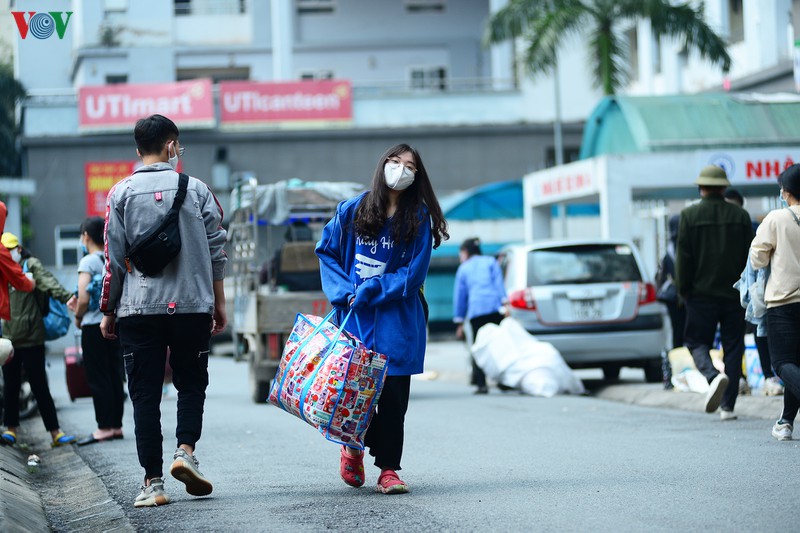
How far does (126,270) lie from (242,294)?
30.8 ft

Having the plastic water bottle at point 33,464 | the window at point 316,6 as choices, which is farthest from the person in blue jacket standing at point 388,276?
the window at point 316,6

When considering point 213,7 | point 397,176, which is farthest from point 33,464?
point 213,7

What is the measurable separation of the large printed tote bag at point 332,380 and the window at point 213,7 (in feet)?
130

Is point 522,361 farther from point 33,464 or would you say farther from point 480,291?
point 33,464

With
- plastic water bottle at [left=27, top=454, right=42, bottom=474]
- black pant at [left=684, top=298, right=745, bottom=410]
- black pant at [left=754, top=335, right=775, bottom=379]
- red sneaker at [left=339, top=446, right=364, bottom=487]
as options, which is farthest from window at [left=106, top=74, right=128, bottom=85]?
red sneaker at [left=339, top=446, right=364, bottom=487]

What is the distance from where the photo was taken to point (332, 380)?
6.29 metres

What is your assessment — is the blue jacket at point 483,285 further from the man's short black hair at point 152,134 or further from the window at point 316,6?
the window at point 316,6

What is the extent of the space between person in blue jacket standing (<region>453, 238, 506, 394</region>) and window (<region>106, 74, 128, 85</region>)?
31491 mm

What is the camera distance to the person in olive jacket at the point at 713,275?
1002cm

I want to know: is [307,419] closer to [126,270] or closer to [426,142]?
[126,270]

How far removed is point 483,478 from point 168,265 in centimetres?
212

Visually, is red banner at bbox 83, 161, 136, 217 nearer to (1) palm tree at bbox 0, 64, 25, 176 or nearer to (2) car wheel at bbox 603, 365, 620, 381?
(1) palm tree at bbox 0, 64, 25, 176

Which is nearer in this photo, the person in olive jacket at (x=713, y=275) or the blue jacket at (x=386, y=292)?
the blue jacket at (x=386, y=292)

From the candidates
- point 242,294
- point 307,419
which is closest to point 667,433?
point 307,419
